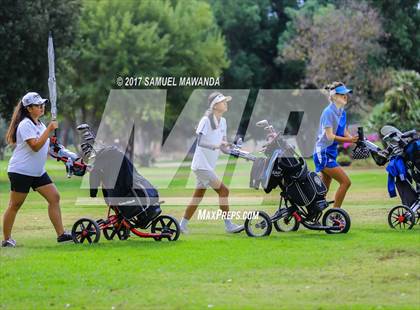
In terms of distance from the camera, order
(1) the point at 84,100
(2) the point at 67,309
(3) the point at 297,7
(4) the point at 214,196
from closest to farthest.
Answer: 1. (2) the point at 67,309
2. (4) the point at 214,196
3. (1) the point at 84,100
4. (3) the point at 297,7

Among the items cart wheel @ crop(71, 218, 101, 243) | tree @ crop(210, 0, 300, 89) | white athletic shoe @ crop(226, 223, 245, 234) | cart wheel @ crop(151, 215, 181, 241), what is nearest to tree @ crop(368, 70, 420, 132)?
tree @ crop(210, 0, 300, 89)

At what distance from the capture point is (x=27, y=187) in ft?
48.0

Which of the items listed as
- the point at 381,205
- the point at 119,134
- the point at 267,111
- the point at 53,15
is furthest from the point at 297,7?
the point at 381,205

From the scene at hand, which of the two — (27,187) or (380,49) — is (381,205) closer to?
(27,187)

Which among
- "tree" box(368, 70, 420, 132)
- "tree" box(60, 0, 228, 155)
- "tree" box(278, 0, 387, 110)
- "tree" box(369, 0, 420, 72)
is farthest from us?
"tree" box(369, 0, 420, 72)

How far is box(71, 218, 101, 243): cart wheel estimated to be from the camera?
48.4 ft

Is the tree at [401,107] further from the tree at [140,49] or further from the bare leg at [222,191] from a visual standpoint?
the bare leg at [222,191]

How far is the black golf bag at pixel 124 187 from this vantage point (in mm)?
14656

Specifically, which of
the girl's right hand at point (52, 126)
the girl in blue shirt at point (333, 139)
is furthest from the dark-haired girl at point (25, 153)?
the girl in blue shirt at point (333, 139)

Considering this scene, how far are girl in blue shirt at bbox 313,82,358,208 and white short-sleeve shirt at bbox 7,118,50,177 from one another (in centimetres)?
447

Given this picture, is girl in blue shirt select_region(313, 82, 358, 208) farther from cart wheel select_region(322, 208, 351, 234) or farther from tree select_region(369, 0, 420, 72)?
tree select_region(369, 0, 420, 72)

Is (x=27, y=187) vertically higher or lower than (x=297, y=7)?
lower

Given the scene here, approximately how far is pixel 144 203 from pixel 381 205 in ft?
25.9

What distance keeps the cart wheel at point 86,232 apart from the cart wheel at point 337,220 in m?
3.46
